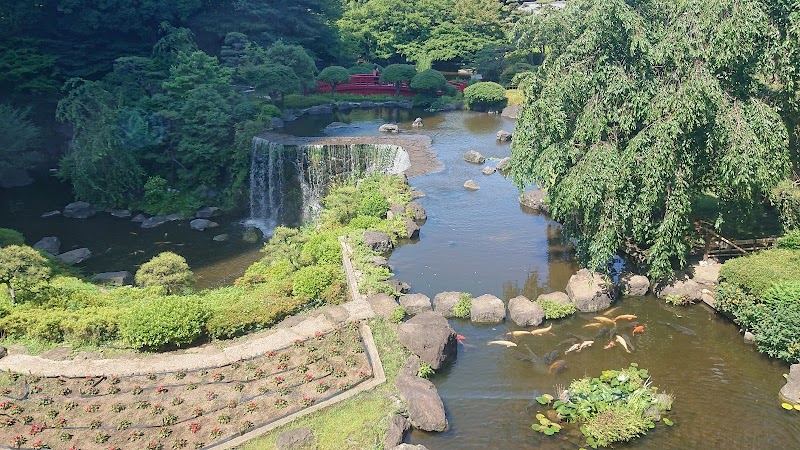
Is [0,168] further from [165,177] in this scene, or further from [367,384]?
[367,384]

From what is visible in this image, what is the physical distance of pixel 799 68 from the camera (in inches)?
842

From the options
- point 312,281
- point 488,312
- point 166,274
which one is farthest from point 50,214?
point 488,312

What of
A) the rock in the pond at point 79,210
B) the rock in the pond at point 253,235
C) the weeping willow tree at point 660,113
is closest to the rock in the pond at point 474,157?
the rock in the pond at point 253,235

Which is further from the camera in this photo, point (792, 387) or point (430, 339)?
point (430, 339)

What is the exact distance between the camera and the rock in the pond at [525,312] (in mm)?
21766

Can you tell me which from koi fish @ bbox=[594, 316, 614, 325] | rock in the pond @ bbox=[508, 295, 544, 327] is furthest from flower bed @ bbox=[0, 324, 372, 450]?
koi fish @ bbox=[594, 316, 614, 325]

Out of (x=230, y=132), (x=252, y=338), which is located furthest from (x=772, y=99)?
(x=230, y=132)

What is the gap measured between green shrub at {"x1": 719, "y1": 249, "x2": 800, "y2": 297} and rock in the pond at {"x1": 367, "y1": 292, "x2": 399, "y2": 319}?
11318mm

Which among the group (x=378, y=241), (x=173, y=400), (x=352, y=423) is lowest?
(x=352, y=423)

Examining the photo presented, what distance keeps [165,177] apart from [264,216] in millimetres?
7279

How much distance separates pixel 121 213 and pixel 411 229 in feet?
60.8

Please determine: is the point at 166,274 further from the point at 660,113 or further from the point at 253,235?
the point at 660,113

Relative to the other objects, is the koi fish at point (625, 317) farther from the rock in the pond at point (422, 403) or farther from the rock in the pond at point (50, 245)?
the rock in the pond at point (50, 245)

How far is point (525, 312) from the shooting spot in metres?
21.9
